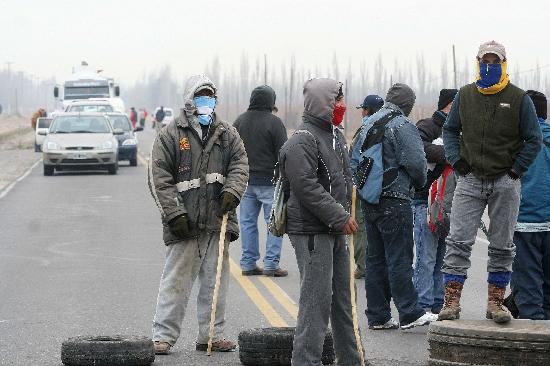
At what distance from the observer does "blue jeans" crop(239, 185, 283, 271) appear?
551 inches

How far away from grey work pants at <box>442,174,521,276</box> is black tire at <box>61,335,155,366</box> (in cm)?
216

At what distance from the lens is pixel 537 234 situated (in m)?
9.30

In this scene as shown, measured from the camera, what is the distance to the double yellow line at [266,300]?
1112 centimetres

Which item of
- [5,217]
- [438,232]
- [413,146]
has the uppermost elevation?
[413,146]

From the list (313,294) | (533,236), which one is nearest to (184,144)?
(313,294)

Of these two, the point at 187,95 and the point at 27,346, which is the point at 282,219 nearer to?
the point at 187,95

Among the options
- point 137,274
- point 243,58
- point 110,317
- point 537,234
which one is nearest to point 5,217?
point 137,274

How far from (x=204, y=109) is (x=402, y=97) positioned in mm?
1781

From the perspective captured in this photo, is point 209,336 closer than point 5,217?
Yes

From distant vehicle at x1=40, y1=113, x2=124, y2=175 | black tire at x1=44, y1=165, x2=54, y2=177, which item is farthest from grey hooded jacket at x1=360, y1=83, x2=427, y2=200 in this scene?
black tire at x1=44, y1=165, x2=54, y2=177

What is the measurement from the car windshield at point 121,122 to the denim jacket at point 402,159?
1156 inches

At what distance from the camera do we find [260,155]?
13961mm

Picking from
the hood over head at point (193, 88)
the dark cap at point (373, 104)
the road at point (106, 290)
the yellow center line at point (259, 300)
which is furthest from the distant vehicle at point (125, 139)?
the hood over head at point (193, 88)

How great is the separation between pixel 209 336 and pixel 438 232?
8.48 feet
